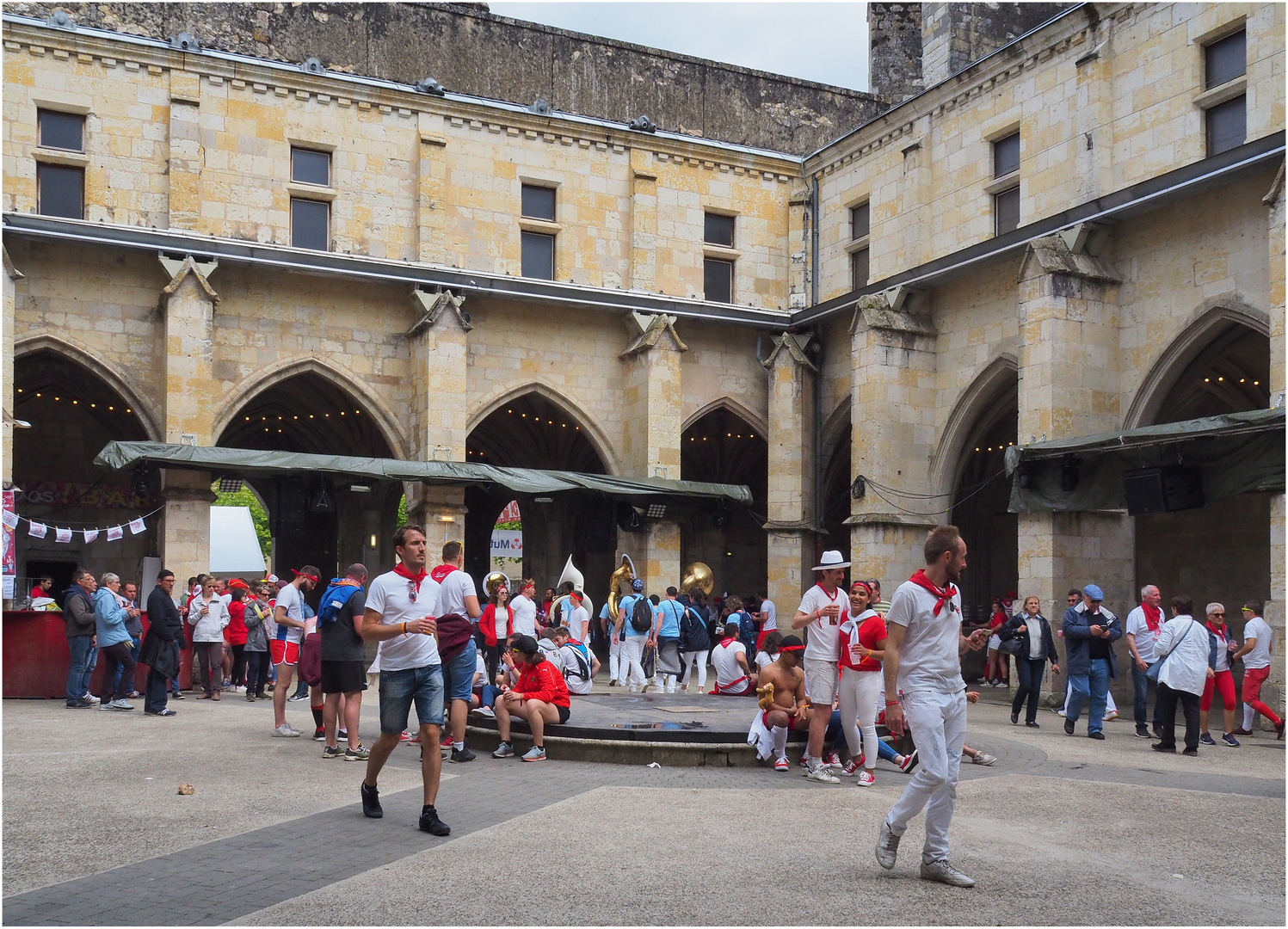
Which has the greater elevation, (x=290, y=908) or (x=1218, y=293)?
(x=1218, y=293)

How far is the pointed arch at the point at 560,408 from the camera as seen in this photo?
23.0m

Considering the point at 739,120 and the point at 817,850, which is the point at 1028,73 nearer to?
the point at 739,120

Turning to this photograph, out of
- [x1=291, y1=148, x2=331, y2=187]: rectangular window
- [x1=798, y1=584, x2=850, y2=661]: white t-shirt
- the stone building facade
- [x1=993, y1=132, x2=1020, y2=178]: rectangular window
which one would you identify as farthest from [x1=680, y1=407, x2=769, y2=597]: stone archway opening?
[x1=798, y1=584, x2=850, y2=661]: white t-shirt

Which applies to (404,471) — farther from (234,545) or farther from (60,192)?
(234,545)

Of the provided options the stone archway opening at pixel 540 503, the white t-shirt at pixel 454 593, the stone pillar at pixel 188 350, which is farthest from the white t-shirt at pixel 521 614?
the stone archway opening at pixel 540 503

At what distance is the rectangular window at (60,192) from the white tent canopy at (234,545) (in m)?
8.70

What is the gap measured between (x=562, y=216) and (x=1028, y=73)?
8.66m

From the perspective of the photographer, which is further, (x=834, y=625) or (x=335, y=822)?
(x=834, y=625)

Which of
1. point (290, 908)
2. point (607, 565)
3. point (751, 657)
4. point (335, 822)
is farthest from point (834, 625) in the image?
point (607, 565)

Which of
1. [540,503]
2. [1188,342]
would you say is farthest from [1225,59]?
[540,503]

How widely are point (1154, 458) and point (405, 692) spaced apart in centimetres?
1180

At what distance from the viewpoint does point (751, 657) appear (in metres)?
22.1

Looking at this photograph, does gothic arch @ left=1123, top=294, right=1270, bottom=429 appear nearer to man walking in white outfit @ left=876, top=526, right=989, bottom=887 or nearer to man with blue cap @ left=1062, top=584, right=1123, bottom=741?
man with blue cap @ left=1062, top=584, right=1123, bottom=741

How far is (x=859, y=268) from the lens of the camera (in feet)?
79.8
